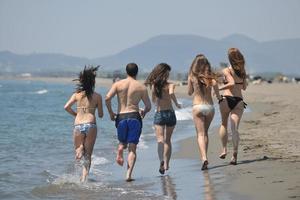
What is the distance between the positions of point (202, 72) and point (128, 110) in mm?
1234

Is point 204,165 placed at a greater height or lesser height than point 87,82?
lesser

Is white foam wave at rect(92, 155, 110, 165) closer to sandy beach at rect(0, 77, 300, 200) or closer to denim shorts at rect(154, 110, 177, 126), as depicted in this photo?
sandy beach at rect(0, 77, 300, 200)

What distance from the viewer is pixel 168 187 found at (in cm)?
843

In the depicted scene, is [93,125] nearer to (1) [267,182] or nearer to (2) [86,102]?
(2) [86,102]

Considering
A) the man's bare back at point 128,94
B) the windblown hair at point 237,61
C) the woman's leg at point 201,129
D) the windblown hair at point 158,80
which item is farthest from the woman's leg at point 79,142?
the windblown hair at point 237,61

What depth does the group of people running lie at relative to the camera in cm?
905

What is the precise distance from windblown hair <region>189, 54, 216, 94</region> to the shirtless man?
833 millimetres

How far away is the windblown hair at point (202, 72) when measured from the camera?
31.0 ft

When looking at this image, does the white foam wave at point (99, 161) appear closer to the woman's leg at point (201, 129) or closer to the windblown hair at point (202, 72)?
the woman's leg at point (201, 129)

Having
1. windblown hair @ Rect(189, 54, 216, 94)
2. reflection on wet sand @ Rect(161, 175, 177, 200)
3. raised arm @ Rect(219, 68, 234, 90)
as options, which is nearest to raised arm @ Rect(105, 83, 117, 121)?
reflection on wet sand @ Rect(161, 175, 177, 200)

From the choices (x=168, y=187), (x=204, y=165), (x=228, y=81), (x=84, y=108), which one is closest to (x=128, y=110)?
(x=84, y=108)

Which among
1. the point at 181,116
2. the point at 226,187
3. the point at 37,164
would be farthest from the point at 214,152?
the point at 181,116

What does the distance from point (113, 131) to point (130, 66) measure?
9992 millimetres

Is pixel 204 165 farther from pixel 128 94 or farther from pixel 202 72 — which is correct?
pixel 128 94
